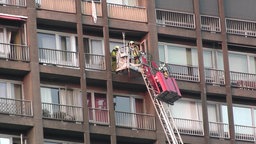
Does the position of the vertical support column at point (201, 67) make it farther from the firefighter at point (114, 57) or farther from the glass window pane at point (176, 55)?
the firefighter at point (114, 57)

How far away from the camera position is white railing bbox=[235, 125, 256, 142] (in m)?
108

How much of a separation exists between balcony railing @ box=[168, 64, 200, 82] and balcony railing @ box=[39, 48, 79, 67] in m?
6.47

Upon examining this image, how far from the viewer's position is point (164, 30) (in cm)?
10781

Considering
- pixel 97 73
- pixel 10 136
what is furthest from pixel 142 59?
pixel 10 136

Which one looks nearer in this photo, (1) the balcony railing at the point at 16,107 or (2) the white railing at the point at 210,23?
(1) the balcony railing at the point at 16,107

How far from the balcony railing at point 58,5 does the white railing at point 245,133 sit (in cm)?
1267

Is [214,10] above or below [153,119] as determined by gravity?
above

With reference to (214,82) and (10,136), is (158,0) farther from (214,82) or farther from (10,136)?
(10,136)

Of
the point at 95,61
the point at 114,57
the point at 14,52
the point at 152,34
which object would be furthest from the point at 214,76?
the point at 14,52

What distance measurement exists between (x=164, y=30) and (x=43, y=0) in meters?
7.98

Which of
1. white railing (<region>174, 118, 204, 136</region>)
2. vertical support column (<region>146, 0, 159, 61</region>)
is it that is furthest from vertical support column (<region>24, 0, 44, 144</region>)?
white railing (<region>174, 118, 204, 136</region>)

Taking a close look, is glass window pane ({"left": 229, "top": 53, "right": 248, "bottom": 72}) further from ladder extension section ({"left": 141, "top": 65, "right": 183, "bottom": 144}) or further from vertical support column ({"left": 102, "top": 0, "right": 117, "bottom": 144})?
vertical support column ({"left": 102, "top": 0, "right": 117, "bottom": 144})

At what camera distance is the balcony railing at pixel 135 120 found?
343 feet

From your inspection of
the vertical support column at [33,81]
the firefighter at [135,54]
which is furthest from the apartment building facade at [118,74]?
the firefighter at [135,54]
